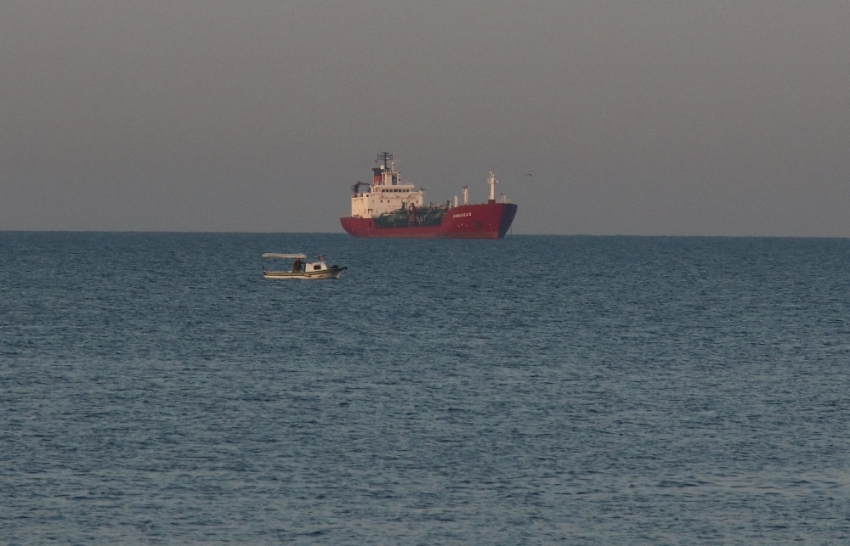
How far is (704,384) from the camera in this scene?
1896 inches

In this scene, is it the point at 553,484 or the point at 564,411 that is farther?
the point at 564,411

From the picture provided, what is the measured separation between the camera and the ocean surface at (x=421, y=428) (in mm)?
27016

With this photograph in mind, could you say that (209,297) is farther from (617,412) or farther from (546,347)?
(617,412)

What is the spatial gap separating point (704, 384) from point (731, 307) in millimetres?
46245

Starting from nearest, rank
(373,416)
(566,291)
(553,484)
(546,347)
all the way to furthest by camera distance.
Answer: (553,484) → (373,416) → (546,347) → (566,291)

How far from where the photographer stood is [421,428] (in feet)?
123

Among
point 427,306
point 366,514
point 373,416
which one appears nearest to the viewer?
point 366,514

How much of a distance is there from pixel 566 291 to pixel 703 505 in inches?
3286

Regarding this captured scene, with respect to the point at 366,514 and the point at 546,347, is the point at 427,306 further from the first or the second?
the point at 366,514

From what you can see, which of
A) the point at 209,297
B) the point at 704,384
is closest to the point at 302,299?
the point at 209,297

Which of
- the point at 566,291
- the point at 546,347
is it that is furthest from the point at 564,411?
the point at 566,291

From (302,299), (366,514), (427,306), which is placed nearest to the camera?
(366,514)

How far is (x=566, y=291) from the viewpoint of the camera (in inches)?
4395

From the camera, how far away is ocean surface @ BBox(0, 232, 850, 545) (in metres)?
27.0
